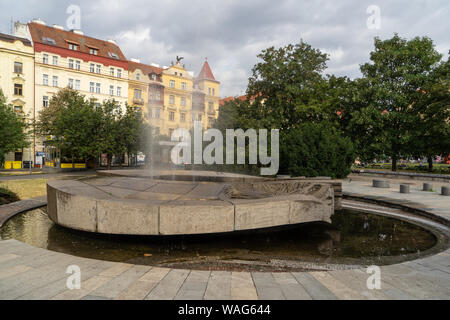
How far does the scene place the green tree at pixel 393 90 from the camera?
78.1 ft

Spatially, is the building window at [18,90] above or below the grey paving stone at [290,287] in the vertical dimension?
above

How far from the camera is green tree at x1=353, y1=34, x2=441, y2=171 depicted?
23812 mm

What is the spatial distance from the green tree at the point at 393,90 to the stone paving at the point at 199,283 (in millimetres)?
22599

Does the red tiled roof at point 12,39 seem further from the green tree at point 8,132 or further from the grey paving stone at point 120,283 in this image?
the grey paving stone at point 120,283

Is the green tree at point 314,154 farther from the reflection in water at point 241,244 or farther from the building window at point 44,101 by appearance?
the building window at point 44,101

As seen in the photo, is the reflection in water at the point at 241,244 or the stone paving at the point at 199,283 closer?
the stone paving at the point at 199,283

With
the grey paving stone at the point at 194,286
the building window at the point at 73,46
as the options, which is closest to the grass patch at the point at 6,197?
the grey paving stone at the point at 194,286

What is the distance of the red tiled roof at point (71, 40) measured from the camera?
35.9 metres

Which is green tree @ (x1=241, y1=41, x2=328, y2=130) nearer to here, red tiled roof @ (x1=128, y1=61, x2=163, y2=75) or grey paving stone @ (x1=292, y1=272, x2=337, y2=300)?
grey paving stone @ (x1=292, y1=272, x2=337, y2=300)

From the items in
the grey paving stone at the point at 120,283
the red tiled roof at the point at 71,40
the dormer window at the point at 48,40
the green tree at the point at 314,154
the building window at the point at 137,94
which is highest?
the red tiled roof at the point at 71,40

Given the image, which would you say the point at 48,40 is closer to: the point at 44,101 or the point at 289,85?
the point at 44,101

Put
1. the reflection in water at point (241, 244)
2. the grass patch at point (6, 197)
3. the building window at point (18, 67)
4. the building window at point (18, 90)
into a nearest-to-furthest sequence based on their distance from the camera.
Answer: the reflection in water at point (241, 244) < the grass patch at point (6, 197) < the building window at point (18, 67) < the building window at point (18, 90)

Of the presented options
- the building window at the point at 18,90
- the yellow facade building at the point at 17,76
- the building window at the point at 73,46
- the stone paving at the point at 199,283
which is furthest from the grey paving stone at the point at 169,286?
the building window at the point at 73,46

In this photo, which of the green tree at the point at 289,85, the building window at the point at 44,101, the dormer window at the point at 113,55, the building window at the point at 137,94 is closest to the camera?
the green tree at the point at 289,85
